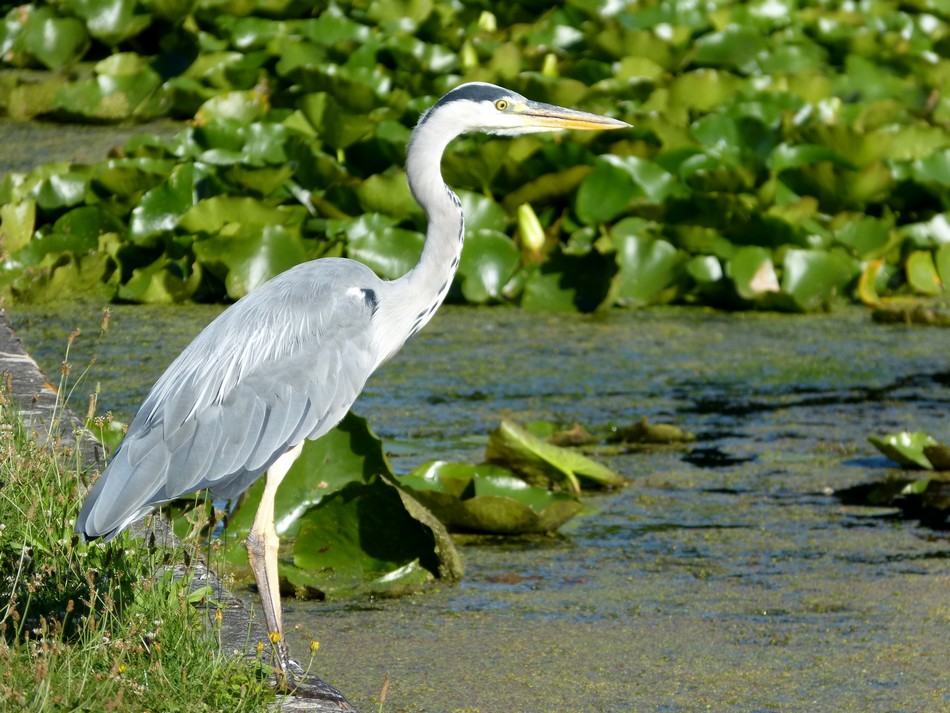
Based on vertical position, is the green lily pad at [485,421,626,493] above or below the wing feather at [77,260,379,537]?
below

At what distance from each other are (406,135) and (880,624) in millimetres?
3679

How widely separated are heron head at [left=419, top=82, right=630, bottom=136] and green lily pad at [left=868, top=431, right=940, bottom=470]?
1.35 m

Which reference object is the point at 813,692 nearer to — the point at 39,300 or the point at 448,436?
the point at 448,436

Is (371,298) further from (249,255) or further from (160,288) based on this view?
(160,288)

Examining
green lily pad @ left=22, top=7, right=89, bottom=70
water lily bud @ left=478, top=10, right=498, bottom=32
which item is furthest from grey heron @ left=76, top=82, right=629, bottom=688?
green lily pad @ left=22, top=7, right=89, bottom=70

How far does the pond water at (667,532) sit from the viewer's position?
330 centimetres

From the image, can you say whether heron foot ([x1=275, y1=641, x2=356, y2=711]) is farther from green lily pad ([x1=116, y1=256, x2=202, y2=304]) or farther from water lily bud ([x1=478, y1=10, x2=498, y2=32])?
water lily bud ([x1=478, y1=10, x2=498, y2=32])

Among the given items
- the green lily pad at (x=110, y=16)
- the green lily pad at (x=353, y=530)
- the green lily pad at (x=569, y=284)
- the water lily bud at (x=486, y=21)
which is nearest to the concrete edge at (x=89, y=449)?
the green lily pad at (x=353, y=530)

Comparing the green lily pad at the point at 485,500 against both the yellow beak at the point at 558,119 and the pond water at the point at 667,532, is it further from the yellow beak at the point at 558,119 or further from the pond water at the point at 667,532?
the yellow beak at the point at 558,119

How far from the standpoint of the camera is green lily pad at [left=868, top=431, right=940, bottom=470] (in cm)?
448

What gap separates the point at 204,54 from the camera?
8562 mm

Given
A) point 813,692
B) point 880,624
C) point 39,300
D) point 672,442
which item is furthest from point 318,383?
point 39,300

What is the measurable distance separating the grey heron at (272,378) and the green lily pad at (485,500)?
0.73 m

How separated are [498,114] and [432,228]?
37 cm
